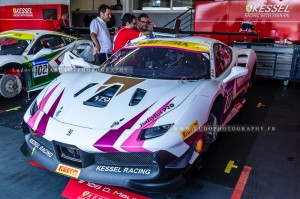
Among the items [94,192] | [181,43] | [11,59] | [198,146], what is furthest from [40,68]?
[198,146]

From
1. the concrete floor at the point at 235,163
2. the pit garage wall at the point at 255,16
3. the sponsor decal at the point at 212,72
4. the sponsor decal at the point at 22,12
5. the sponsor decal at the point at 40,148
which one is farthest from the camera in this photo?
the sponsor decal at the point at 22,12

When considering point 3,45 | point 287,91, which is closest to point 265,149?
point 287,91

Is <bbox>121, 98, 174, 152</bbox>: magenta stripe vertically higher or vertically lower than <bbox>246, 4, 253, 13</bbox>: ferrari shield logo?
lower

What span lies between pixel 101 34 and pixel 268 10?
5.02 m

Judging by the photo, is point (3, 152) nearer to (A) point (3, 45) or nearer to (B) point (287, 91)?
(A) point (3, 45)

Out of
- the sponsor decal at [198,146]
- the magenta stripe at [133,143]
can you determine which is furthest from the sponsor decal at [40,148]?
the sponsor decal at [198,146]

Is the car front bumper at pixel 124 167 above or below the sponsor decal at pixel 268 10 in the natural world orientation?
below

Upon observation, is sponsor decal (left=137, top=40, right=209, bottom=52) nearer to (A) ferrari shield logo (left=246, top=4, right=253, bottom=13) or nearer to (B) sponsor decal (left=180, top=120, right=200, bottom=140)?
(B) sponsor decal (left=180, top=120, right=200, bottom=140)

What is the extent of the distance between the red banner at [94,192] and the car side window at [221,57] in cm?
157

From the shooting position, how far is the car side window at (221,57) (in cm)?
316

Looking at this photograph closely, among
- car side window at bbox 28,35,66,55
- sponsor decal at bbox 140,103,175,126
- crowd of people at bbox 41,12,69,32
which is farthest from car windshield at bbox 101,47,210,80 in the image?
crowd of people at bbox 41,12,69,32

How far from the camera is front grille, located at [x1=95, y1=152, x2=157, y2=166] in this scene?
2041 mm

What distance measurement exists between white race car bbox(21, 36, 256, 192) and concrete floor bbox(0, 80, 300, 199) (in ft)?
0.97

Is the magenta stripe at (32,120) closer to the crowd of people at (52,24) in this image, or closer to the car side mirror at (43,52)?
the car side mirror at (43,52)
